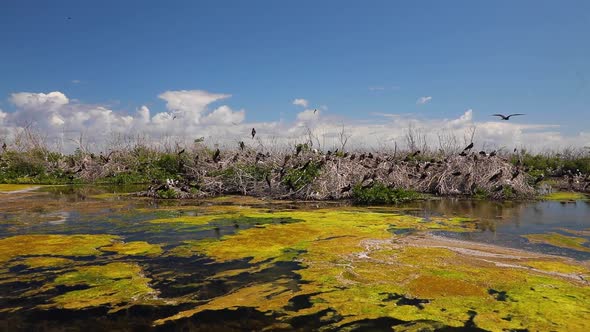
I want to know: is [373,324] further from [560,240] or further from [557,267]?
[560,240]

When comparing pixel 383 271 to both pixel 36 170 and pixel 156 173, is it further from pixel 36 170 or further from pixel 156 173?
pixel 36 170

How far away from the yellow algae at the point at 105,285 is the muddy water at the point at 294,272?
0.09 ft

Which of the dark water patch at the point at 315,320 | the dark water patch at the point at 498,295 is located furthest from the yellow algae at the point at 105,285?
the dark water patch at the point at 498,295

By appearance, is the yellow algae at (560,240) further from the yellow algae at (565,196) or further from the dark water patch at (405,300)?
the yellow algae at (565,196)

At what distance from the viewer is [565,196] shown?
18734 mm

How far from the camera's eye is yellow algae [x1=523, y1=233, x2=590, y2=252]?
898cm

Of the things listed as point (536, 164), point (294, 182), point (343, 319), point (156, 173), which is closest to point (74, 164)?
point (156, 173)

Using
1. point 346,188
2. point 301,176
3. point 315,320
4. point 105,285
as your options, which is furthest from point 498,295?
point 301,176

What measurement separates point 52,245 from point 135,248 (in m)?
1.76

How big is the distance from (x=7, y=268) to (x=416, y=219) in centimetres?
951

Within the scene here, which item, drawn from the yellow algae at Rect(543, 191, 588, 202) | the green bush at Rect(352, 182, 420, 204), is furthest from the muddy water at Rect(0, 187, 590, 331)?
Answer: the yellow algae at Rect(543, 191, 588, 202)

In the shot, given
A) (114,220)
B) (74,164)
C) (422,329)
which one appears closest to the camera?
(422,329)

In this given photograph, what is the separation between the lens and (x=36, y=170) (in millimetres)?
27391

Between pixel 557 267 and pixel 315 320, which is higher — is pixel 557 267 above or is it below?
above
